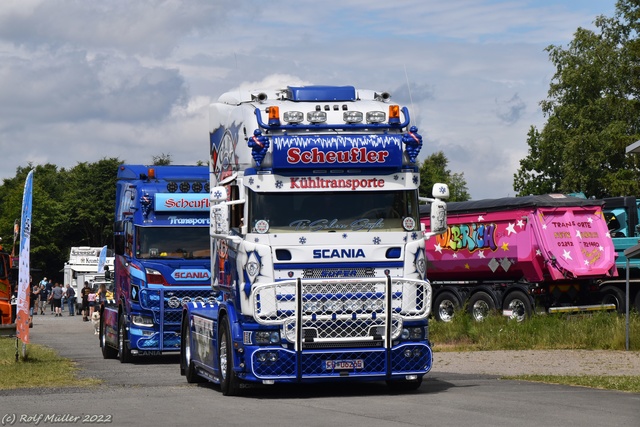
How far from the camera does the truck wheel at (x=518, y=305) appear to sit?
31.4m

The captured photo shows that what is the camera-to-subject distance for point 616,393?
15.5m

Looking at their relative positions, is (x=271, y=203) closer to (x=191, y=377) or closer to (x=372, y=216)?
(x=372, y=216)

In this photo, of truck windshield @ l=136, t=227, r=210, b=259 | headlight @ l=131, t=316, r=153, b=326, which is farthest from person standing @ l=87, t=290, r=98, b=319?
truck windshield @ l=136, t=227, r=210, b=259

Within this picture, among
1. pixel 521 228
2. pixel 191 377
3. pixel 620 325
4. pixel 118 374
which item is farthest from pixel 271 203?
pixel 521 228

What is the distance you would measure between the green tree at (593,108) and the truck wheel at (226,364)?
48.3 meters

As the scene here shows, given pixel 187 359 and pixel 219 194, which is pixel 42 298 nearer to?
pixel 187 359

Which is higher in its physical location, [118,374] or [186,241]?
[186,241]

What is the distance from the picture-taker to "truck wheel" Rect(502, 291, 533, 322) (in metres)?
31.4

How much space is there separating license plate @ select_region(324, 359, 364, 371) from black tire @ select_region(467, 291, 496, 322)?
17619 millimetres

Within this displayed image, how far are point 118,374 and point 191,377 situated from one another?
263cm

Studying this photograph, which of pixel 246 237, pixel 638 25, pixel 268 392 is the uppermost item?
pixel 638 25

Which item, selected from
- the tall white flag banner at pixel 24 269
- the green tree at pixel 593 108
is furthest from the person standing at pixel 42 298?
the tall white flag banner at pixel 24 269

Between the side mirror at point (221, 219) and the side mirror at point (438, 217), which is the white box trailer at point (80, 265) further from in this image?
the side mirror at point (438, 217)

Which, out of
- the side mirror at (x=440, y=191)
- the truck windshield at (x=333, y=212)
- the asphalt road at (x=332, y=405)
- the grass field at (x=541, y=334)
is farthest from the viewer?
the grass field at (x=541, y=334)
